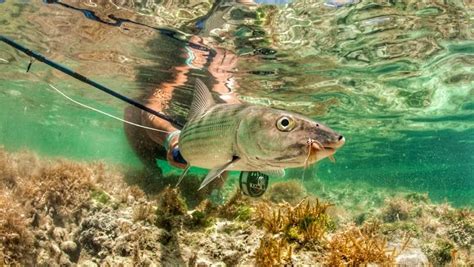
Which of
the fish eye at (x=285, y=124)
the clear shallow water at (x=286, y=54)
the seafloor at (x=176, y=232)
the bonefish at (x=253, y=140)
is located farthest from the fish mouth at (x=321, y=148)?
the clear shallow water at (x=286, y=54)

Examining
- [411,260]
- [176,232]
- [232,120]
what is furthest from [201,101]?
[411,260]

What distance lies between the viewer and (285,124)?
117 inches

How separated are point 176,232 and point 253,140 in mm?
2835

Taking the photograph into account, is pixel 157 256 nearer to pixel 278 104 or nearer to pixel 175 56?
pixel 175 56

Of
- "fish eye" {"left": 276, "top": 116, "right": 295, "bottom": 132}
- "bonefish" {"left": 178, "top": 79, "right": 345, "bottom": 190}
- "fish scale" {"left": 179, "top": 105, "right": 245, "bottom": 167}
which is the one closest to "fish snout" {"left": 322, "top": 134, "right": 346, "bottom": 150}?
"bonefish" {"left": 178, "top": 79, "right": 345, "bottom": 190}

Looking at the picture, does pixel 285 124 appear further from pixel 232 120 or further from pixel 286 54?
pixel 286 54

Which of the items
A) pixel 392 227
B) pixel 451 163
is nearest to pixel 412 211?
pixel 392 227

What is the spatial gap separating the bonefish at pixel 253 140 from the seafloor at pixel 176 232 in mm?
1292

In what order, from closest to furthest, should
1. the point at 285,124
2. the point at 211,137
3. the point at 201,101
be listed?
1. the point at 285,124
2. the point at 211,137
3. the point at 201,101

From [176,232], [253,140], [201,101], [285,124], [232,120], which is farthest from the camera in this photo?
[176,232]

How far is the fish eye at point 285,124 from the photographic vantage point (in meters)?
2.95

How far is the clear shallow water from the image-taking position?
1006 centimetres

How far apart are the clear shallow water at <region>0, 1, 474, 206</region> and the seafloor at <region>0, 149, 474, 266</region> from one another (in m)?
5.40

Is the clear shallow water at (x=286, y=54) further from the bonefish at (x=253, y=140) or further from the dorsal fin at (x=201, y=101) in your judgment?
the bonefish at (x=253, y=140)
